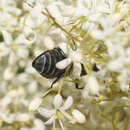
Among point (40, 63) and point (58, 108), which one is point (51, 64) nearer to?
point (40, 63)

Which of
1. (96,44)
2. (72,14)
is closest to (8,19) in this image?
(72,14)

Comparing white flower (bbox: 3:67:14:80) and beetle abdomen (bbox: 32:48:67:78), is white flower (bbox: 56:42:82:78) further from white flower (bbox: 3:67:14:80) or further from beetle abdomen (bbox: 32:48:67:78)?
white flower (bbox: 3:67:14:80)

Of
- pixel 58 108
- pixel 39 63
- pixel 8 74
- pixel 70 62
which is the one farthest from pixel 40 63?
pixel 8 74

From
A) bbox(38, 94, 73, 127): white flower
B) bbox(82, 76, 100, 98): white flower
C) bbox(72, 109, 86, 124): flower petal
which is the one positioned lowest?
bbox(72, 109, 86, 124): flower petal

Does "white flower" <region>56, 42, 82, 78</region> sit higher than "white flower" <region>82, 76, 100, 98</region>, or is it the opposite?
"white flower" <region>56, 42, 82, 78</region>

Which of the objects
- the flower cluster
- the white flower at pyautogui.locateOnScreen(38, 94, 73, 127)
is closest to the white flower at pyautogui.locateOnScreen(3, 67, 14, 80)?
the flower cluster

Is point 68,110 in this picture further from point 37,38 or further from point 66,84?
point 37,38

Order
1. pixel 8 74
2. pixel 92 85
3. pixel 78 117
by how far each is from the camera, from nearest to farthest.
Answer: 1. pixel 92 85
2. pixel 78 117
3. pixel 8 74
